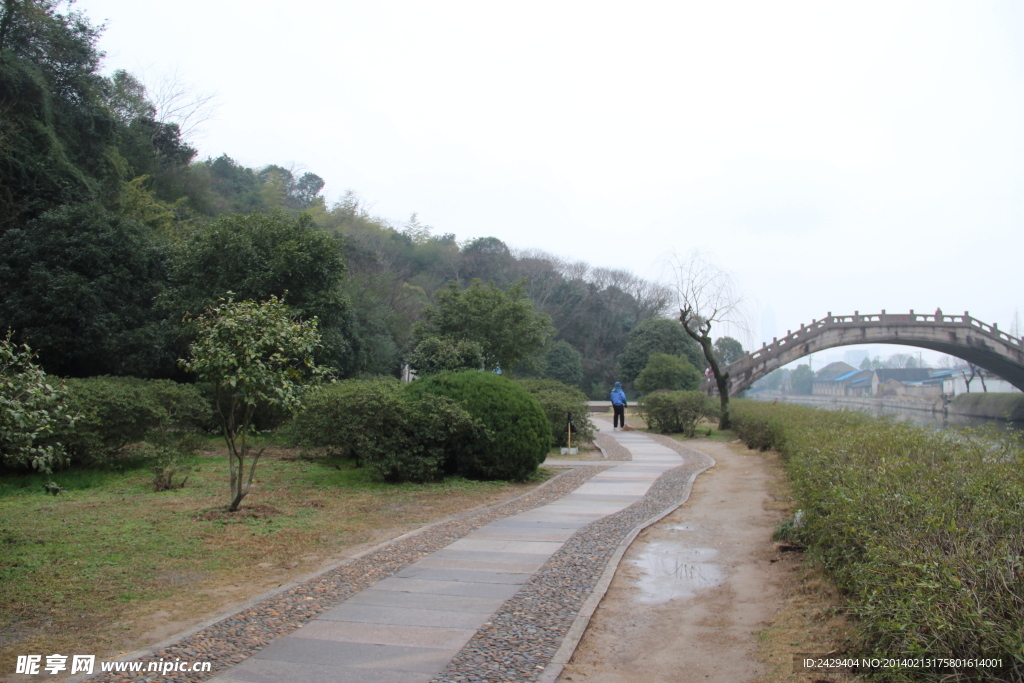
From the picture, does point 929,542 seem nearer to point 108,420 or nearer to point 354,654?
point 354,654

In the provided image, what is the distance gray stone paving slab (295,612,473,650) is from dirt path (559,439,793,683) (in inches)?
29.6

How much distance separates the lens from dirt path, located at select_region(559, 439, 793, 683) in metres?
3.99

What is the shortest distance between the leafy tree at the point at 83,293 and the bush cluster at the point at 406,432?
320 inches

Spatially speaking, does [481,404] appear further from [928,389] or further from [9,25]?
[928,389]

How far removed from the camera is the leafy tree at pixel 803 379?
3583 inches

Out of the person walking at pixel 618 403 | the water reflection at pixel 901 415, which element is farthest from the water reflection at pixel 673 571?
the person walking at pixel 618 403

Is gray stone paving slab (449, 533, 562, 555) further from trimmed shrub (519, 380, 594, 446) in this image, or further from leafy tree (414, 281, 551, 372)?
leafy tree (414, 281, 551, 372)

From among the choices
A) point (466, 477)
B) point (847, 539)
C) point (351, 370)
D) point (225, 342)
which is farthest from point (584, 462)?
point (351, 370)

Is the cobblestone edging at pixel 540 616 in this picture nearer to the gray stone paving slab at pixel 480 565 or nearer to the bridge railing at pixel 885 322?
the gray stone paving slab at pixel 480 565

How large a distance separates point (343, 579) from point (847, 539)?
376cm

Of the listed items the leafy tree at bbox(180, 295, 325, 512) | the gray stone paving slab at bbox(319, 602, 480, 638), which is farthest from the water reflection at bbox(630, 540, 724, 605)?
the leafy tree at bbox(180, 295, 325, 512)

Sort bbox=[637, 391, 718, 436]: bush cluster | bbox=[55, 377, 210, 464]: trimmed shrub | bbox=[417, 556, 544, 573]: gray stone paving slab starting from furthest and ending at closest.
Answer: bbox=[637, 391, 718, 436]: bush cluster
bbox=[55, 377, 210, 464]: trimmed shrub
bbox=[417, 556, 544, 573]: gray stone paving slab

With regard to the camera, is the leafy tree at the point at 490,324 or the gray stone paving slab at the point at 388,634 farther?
the leafy tree at the point at 490,324

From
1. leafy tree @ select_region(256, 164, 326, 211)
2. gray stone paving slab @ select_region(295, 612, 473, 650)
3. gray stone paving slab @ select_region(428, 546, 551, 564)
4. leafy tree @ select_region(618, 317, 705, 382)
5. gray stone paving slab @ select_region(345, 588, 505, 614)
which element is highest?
leafy tree @ select_region(256, 164, 326, 211)
